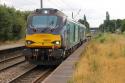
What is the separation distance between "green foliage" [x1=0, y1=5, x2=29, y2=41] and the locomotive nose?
2681 cm

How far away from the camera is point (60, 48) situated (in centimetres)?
2145

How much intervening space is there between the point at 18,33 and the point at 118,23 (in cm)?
11570

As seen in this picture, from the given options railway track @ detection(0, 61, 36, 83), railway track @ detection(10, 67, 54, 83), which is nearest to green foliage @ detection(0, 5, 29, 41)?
railway track @ detection(0, 61, 36, 83)

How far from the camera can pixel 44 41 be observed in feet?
69.8

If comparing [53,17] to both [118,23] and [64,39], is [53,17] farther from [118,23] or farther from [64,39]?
[118,23]

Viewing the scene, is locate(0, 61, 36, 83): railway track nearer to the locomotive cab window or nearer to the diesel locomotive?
the diesel locomotive

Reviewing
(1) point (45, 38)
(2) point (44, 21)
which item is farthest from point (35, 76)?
(2) point (44, 21)

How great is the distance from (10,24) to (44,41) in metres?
29.0

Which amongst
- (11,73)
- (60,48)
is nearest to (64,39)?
(60,48)

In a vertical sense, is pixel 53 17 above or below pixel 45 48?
above

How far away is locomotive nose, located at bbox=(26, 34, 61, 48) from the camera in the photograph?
21234mm

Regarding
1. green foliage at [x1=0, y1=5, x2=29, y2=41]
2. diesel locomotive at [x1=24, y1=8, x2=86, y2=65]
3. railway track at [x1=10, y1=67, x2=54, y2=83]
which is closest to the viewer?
railway track at [x1=10, y1=67, x2=54, y2=83]

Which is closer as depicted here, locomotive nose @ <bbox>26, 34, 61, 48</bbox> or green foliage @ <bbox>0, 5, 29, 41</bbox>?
locomotive nose @ <bbox>26, 34, 61, 48</bbox>

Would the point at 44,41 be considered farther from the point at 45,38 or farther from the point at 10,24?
the point at 10,24
